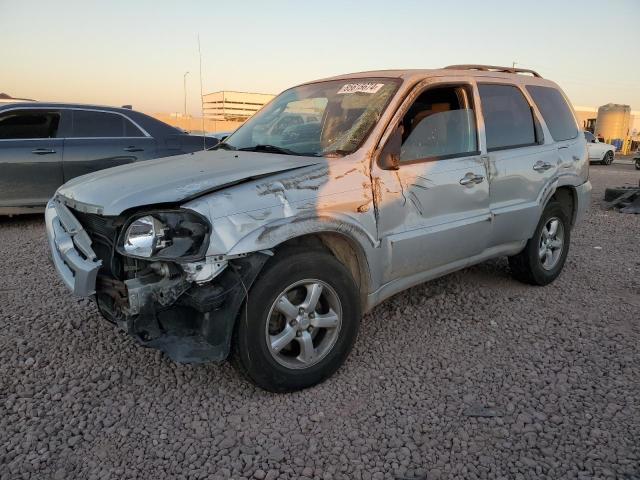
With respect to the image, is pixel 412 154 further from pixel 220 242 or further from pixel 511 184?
pixel 220 242

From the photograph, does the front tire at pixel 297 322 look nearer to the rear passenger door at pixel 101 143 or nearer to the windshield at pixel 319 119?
the windshield at pixel 319 119

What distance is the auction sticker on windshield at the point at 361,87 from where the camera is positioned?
3.48 m

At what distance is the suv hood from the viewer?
100.0 inches

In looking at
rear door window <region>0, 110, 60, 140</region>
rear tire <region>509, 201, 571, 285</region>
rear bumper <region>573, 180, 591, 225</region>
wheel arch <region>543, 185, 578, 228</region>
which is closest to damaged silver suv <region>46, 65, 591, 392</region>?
rear tire <region>509, 201, 571, 285</region>

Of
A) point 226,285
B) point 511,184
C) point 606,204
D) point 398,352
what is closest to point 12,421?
point 226,285

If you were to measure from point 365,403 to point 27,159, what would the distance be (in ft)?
18.9

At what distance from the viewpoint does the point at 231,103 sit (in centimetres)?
1221

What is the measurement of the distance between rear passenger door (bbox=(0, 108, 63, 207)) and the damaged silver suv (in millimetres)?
3678

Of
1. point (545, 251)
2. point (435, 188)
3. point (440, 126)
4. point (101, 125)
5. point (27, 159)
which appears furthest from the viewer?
point (101, 125)

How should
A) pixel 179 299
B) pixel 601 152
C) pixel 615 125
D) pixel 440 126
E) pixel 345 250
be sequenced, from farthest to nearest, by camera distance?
pixel 615 125 → pixel 601 152 → pixel 440 126 → pixel 345 250 → pixel 179 299

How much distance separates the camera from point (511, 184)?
404 centimetres

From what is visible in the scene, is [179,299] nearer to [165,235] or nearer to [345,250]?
[165,235]

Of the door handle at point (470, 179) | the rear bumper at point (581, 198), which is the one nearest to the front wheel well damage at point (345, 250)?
the door handle at point (470, 179)

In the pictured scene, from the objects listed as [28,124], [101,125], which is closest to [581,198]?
[101,125]
